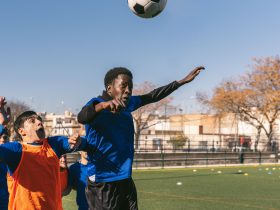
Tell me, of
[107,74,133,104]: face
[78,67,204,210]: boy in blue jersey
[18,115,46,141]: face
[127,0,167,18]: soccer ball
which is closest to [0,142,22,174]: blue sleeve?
[18,115,46,141]: face

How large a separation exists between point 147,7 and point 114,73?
1791 millimetres

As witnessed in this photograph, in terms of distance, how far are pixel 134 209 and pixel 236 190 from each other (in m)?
9.32

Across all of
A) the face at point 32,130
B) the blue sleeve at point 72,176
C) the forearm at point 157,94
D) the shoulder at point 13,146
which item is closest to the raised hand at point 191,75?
the forearm at point 157,94

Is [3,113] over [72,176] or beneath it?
over

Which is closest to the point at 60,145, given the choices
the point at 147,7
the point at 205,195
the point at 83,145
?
the point at 83,145

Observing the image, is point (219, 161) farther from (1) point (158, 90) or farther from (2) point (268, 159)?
(1) point (158, 90)

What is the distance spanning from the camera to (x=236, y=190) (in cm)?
1325

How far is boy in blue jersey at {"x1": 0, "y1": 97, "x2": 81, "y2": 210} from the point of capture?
13.1ft

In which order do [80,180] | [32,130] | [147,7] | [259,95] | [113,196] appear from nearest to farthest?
[32,130] < [113,196] < [80,180] < [147,7] < [259,95]

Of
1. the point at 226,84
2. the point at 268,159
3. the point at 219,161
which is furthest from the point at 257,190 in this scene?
the point at 226,84

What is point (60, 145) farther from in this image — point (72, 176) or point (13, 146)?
point (72, 176)

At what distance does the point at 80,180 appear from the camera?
5484 mm

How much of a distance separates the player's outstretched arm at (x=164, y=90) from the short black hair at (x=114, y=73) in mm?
436

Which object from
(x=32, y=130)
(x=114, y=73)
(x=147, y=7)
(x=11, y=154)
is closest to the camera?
(x=11, y=154)
